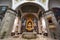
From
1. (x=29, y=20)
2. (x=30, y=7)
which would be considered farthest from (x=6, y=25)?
(x=30, y=7)

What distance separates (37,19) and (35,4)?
3.05m

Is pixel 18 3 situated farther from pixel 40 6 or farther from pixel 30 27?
pixel 30 27

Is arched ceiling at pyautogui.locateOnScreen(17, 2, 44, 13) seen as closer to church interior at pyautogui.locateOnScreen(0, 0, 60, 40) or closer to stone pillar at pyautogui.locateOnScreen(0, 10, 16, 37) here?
church interior at pyautogui.locateOnScreen(0, 0, 60, 40)

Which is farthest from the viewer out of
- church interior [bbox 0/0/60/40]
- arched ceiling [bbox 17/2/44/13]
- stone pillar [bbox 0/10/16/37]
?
arched ceiling [bbox 17/2/44/13]

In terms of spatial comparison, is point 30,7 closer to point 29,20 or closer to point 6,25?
point 29,20

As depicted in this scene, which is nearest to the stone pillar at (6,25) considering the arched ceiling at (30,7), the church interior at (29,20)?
the church interior at (29,20)

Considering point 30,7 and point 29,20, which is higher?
point 30,7

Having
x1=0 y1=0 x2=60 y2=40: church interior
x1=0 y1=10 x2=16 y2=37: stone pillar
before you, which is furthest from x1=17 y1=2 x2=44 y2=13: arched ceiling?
x1=0 y1=10 x2=16 y2=37: stone pillar

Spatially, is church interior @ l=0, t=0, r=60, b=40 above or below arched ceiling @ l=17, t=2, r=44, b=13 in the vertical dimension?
below

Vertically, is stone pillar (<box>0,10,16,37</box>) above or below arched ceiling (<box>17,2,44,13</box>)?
below

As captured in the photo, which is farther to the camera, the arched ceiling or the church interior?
the arched ceiling

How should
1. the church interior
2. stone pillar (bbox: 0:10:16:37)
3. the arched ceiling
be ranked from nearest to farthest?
1. the church interior
2. stone pillar (bbox: 0:10:16:37)
3. the arched ceiling

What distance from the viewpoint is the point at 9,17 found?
25.5 feet

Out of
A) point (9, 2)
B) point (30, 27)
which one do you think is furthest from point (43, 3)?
point (30, 27)
